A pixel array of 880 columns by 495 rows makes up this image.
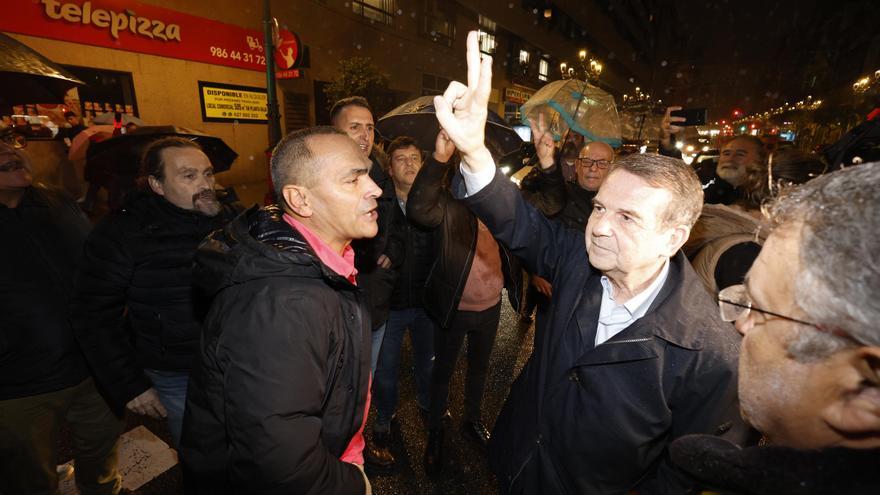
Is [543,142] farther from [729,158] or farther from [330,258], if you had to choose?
[729,158]

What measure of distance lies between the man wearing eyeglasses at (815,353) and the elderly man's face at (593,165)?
10.9 feet

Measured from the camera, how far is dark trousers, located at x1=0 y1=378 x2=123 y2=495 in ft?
7.22

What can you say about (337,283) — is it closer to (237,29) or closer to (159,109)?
(159,109)

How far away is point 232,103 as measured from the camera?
38.6 ft

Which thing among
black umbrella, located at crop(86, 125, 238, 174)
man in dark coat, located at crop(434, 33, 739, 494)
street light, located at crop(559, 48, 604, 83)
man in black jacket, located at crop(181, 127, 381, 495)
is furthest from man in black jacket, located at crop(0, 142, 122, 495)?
street light, located at crop(559, 48, 604, 83)

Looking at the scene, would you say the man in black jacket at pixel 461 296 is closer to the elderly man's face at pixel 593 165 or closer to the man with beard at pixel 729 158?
the elderly man's face at pixel 593 165

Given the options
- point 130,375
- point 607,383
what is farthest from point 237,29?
point 607,383

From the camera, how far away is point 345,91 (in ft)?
40.2

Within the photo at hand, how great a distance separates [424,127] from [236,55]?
36.8ft

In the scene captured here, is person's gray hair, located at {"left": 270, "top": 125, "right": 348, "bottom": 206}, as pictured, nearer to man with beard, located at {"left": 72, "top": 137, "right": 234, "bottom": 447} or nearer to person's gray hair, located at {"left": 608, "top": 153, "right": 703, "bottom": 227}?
man with beard, located at {"left": 72, "top": 137, "right": 234, "bottom": 447}

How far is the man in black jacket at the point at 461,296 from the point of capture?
297 cm

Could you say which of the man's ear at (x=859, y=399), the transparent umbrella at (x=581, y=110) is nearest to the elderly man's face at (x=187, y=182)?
the man's ear at (x=859, y=399)

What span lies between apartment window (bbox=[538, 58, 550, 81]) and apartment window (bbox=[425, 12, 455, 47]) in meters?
12.2

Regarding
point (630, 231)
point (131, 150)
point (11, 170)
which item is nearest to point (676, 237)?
point (630, 231)
